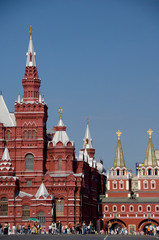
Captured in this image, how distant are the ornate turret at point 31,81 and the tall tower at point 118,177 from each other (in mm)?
35390

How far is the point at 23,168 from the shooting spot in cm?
11162

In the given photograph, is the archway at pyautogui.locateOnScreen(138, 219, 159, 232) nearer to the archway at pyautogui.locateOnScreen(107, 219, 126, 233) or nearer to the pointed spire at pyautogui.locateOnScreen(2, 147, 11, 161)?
the archway at pyautogui.locateOnScreen(107, 219, 126, 233)

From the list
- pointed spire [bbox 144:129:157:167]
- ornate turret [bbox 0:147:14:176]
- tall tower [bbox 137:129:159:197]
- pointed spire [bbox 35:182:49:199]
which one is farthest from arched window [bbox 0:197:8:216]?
pointed spire [bbox 144:129:157:167]

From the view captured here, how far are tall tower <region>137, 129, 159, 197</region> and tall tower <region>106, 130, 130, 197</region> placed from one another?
4.16 m

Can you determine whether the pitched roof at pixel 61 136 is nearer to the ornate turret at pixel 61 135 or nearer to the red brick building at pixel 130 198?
the ornate turret at pixel 61 135

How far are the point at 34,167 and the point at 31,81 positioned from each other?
15.8 meters

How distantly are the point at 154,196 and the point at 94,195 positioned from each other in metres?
13.9

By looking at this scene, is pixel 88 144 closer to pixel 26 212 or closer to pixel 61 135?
pixel 61 135

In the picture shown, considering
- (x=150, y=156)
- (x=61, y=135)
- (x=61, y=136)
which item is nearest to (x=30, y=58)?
(x=61, y=135)

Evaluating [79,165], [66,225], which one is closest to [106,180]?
[79,165]

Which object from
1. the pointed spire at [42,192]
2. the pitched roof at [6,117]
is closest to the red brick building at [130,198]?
the pointed spire at [42,192]

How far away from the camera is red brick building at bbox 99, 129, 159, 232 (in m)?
134

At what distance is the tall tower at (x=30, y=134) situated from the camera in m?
111

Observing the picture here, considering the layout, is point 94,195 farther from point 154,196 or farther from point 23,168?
point 23,168
